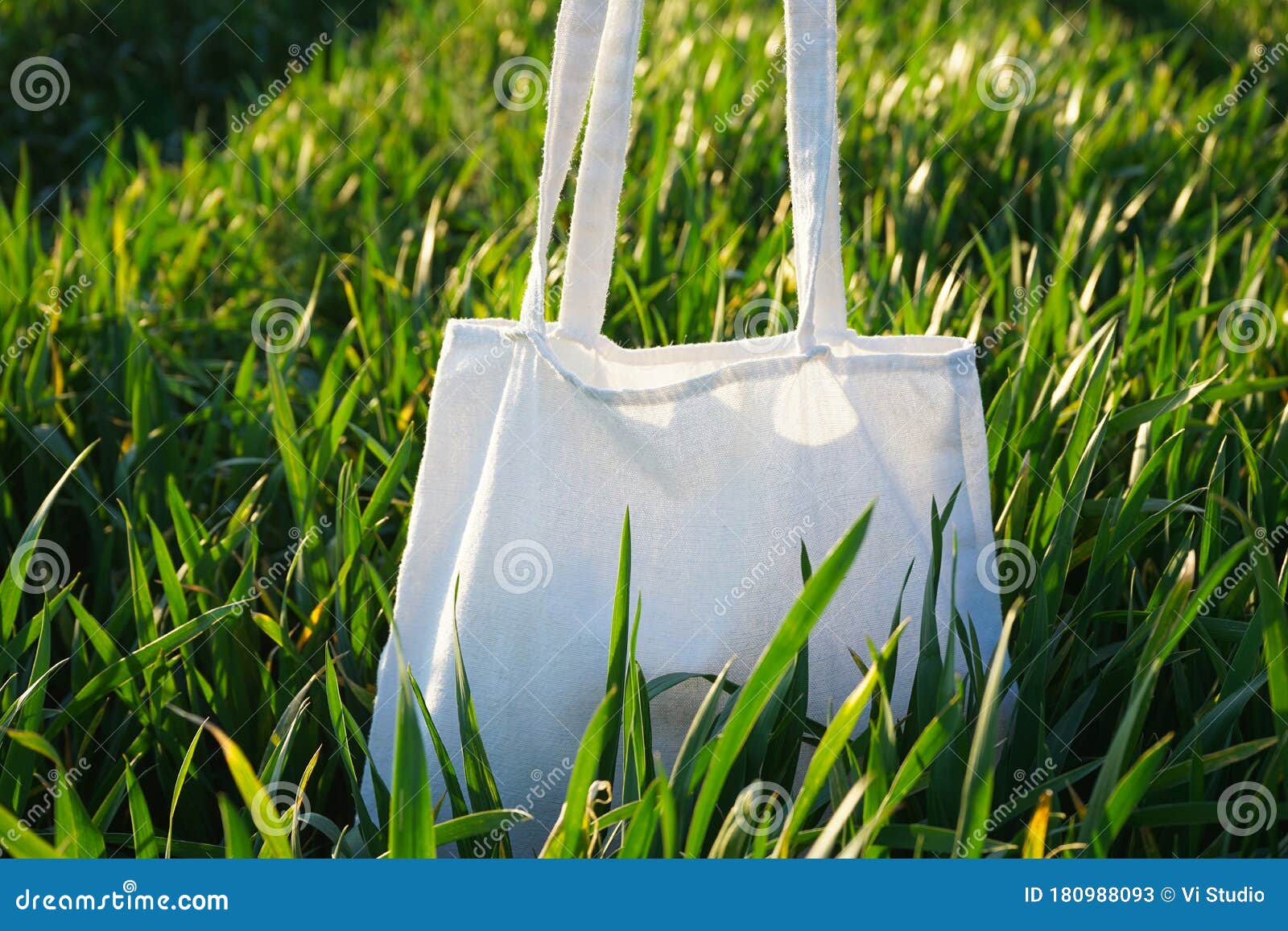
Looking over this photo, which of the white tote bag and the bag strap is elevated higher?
the bag strap

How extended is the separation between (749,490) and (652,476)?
8 centimetres

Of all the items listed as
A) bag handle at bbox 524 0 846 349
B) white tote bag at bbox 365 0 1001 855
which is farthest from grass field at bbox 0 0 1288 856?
bag handle at bbox 524 0 846 349

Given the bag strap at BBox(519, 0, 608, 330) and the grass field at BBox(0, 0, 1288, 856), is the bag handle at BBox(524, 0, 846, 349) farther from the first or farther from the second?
the grass field at BBox(0, 0, 1288, 856)

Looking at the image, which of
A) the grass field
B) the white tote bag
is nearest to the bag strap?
the white tote bag

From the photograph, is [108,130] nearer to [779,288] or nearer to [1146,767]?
[779,288]

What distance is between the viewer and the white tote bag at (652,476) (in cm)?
95

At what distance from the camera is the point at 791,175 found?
940 millimetres

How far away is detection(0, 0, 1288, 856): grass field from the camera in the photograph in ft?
2.81

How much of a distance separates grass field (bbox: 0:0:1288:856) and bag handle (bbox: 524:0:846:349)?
241mm

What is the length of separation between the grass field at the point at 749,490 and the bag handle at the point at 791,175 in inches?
9.5

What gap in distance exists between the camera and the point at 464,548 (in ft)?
Answer: 3.17

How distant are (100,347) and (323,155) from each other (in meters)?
1.28

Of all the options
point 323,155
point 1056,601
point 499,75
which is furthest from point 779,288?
point 499,75
